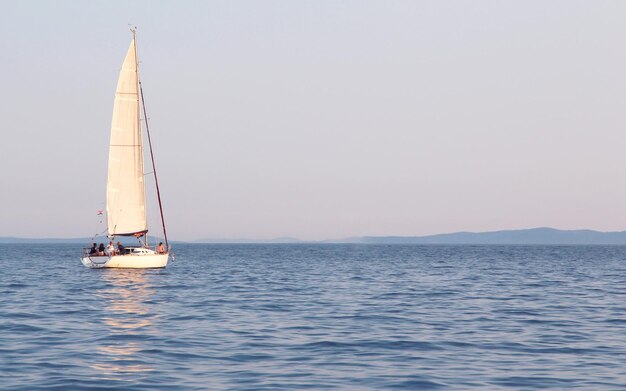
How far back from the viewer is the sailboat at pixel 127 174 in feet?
225

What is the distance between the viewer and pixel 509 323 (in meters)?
29.7

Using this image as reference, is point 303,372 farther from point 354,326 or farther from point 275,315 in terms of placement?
point 275,315

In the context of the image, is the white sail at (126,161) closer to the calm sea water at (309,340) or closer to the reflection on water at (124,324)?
the reflection on water at (124,324)

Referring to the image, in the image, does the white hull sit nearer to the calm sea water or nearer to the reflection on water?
the reflection on water

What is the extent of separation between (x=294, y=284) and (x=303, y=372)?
3362 cm

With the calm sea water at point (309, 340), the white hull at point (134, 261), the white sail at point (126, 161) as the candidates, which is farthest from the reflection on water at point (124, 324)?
the white sail at point (126, 161)

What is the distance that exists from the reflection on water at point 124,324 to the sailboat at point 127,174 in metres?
15.1

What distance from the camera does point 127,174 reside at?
69.4 m

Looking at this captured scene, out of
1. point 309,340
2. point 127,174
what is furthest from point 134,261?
point 309,340

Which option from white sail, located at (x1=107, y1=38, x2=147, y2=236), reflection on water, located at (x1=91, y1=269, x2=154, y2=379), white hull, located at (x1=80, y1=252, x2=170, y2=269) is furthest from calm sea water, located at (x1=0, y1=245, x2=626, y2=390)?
white sail, located at (x1=107, y1=38, x2=147, y2=236)

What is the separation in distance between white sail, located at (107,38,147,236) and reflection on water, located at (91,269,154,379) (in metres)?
15.8

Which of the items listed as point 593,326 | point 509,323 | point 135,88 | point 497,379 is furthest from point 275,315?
point 135,88

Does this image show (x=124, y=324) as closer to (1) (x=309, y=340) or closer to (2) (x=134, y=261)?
(1) (x=309, y=340)

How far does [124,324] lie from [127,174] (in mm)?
41996
